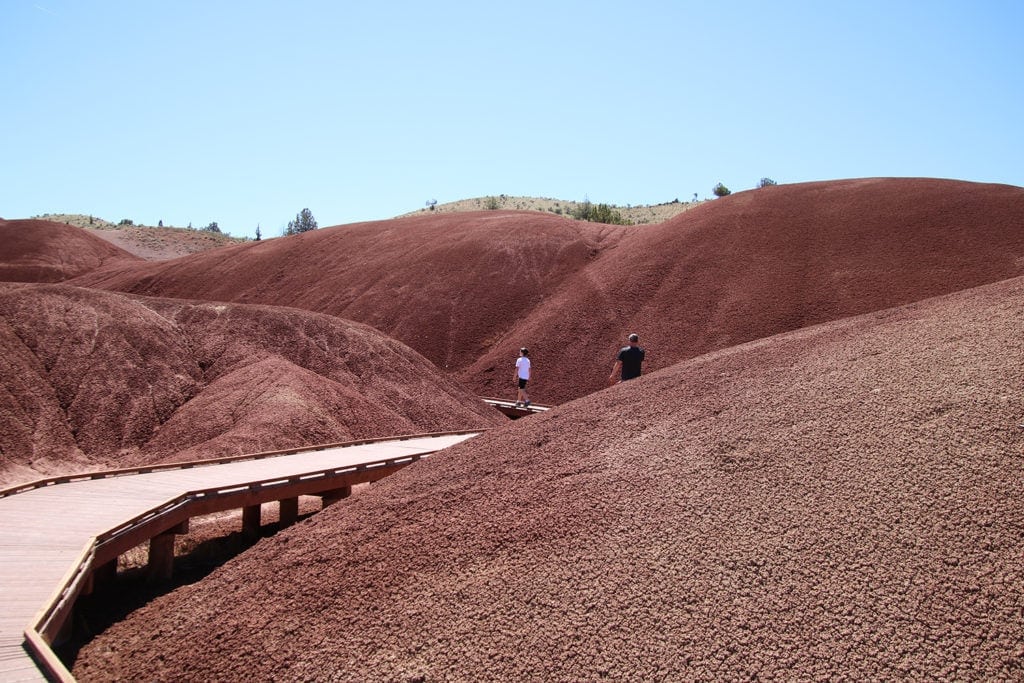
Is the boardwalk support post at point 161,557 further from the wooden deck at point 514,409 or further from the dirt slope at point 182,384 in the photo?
the wooden deck at point 514,409

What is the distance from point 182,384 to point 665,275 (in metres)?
21.5

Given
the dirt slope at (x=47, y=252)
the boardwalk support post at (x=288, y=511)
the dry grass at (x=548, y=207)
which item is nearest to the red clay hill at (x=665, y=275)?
the boardwalk support post at (x=288, y=511)

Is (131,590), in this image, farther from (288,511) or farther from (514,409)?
(514,409)

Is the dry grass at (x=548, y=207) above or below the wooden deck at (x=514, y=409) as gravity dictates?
above

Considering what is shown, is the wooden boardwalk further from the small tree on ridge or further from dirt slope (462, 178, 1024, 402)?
the small tree on ridge

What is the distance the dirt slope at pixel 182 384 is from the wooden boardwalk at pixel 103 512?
136 inches

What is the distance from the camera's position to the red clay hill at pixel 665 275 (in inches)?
1208

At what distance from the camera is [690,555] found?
21.4 ft

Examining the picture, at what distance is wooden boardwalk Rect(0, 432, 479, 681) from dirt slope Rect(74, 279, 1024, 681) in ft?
2.68

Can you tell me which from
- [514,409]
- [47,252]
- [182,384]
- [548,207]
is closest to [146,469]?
[182,384]

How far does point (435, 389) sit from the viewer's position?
24.4 m

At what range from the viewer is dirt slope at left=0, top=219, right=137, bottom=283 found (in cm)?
6209

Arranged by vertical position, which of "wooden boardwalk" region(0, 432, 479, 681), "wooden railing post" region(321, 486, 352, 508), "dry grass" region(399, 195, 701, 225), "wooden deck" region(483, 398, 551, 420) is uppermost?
"dry grass" region(399, 195, 701, 225)

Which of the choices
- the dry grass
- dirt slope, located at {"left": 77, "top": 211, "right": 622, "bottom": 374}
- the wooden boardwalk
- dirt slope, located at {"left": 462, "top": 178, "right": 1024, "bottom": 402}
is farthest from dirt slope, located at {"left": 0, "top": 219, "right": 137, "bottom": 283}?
the wooden boardwalk
